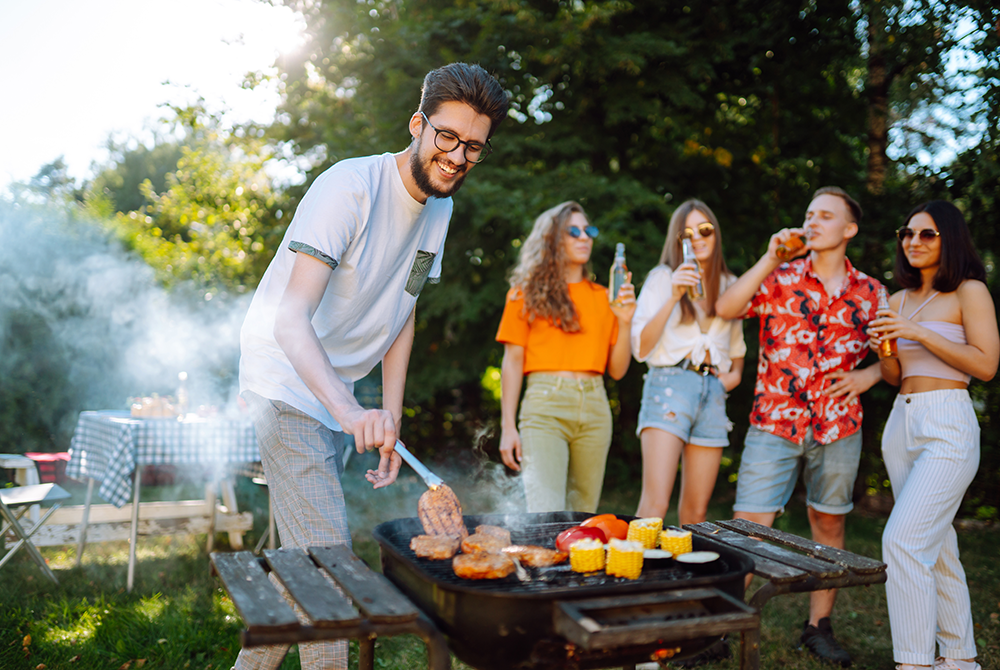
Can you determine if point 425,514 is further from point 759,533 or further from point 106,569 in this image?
point 106,569

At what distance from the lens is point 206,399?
664 centimetres

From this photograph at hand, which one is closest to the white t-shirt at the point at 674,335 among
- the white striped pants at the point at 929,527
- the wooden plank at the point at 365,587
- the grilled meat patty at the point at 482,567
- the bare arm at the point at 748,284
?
the bare arm at the point at 748,284

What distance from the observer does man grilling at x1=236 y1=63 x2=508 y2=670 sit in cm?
198

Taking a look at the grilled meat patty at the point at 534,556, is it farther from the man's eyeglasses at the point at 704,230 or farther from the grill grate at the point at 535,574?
the man's eyeglasses at the point at 704,230

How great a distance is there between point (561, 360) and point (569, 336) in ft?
0.44

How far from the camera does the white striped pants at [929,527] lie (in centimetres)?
282

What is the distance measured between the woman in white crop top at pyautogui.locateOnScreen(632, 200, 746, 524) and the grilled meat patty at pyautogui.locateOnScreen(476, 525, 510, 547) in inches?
55.0

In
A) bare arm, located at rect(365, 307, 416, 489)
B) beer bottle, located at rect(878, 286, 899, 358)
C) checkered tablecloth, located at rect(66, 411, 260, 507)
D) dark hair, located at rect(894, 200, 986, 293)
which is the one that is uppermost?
dark hair, located at rect(894, 200, 986, 293)

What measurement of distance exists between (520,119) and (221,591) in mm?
4919

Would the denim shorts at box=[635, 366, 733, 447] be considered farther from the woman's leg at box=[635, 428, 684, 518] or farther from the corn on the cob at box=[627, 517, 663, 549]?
the corn on the cob at box=[627, 517, 663, 549]

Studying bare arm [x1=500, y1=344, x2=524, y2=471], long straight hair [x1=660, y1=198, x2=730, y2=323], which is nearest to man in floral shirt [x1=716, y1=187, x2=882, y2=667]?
long straight hair [x1=660, y1=198, x2=730, y2=323]

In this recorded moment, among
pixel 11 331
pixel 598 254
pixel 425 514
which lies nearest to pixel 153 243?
pixel 11 331

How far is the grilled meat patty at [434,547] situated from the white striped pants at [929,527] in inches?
77.7

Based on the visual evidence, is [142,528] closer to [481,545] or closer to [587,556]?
[481,545]
